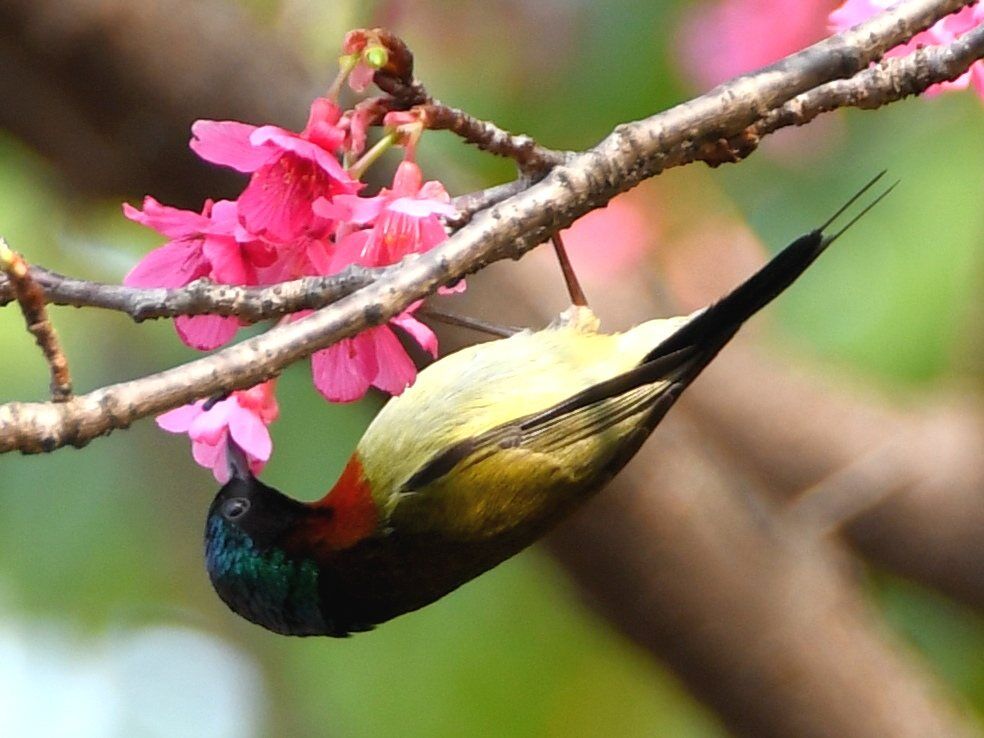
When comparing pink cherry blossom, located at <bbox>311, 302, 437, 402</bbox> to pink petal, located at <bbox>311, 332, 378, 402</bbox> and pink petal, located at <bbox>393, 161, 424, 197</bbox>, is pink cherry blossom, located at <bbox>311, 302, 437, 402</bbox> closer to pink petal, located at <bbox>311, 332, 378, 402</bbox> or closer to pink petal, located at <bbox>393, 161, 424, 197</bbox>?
pink petal, located at <bbox>311, 332, 378, 402</bbox>

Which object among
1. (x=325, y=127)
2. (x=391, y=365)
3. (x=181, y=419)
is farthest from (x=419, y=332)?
(x=181, y=419)

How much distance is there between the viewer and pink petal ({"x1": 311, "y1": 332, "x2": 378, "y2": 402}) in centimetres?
172

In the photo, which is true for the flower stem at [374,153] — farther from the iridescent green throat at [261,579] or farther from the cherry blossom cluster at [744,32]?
the cherry blossom cluster at [744,32]

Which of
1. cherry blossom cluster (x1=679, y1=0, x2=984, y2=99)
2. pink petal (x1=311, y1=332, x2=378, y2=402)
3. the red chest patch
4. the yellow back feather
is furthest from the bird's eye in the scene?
cherry blossom cluster (x1=679, y1=0, x2=984, y2=99)

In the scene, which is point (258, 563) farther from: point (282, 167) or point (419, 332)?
point (282, 167)

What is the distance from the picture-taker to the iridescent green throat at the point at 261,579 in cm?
235

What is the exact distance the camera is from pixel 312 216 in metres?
1.61

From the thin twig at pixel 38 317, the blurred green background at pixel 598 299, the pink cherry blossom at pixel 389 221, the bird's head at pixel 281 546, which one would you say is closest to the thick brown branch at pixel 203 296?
the thin twig at pixel 38 317

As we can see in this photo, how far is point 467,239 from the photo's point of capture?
4.45 feet

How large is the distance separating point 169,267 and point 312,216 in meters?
0.21

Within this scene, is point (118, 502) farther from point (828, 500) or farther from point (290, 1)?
point (828, 500)

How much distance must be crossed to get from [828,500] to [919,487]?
266mm

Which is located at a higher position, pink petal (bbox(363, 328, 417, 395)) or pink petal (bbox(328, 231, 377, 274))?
pink petal (bbox(328, 231, 377, 274))

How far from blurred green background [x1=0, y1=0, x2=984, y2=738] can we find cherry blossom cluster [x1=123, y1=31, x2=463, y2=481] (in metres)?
1.73
